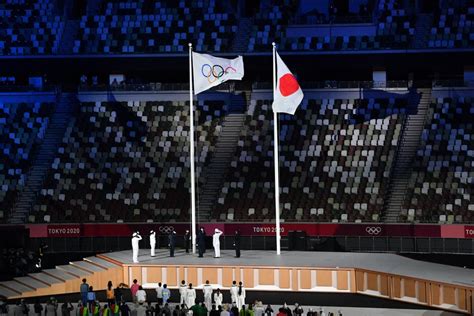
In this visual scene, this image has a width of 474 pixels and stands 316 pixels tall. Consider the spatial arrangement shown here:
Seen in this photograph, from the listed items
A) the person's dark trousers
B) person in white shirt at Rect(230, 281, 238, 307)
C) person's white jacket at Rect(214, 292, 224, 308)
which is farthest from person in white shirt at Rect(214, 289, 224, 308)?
the person's dark trousers

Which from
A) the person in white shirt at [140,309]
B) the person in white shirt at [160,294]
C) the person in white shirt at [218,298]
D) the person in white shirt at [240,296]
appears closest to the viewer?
the person in white shirt at [218,298]

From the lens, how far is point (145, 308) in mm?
47438

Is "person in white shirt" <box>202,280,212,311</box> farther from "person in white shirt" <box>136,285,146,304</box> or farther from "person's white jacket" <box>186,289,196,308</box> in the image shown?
"person in white shirt" <box>136,285,146,304</box>

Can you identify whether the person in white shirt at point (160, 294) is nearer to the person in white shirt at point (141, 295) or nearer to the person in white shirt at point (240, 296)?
the person in white shirt at point (141, 295)

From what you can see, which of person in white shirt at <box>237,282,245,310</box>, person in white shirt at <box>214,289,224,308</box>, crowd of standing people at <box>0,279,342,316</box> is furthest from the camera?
person in white shirt at <box>237,282,245,310</box>

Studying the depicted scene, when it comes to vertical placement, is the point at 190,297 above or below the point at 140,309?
above

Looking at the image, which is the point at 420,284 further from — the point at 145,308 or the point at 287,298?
the point at 145,308

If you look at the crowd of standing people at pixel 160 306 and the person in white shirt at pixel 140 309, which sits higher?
the crowd of standing people at pixel 160 306

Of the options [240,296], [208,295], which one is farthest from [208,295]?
[240,296]

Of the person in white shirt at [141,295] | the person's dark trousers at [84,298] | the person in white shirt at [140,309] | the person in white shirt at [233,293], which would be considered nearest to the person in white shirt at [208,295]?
the person in white shirt at [233,293]

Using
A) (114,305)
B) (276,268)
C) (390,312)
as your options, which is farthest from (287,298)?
(114,305)

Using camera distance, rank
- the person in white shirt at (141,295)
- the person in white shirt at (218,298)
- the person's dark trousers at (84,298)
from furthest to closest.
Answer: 1. the person in white shirt at (141,295)
2. the person's dark trousers at (84,298)
3. the person in white shirt at (218,298)

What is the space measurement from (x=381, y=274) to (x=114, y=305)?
1053cm

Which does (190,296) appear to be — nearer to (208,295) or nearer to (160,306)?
(208,295)
